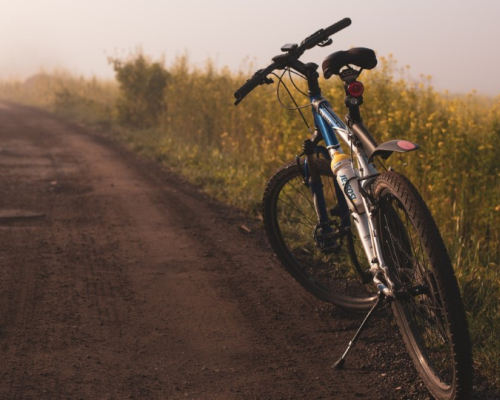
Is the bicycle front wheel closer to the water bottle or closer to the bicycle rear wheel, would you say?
the water bottle

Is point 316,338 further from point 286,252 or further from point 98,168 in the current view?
point 98,168

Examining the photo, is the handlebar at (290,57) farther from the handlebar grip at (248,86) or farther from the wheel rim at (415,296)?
the wheel rim at (415,296)

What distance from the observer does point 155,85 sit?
17.8 m

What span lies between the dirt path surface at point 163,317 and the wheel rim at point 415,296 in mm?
169

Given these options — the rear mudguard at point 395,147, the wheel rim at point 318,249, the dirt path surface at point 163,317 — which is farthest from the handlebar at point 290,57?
the dirt path surface at point 163,317

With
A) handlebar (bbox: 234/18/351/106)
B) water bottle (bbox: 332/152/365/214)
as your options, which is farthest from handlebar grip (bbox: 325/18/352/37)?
water bottle (bbox: 332/152/365/214)

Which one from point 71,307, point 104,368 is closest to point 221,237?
point 71,307

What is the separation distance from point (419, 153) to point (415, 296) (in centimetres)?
365

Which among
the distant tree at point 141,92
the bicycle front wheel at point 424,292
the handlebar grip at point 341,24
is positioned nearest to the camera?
the bicycle front wheel at point 424,292

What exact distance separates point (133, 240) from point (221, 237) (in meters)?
0.78

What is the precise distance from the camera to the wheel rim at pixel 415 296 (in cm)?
324

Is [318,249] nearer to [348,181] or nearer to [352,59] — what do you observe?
[348,181]

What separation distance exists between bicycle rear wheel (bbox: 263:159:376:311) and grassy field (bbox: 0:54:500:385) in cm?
62

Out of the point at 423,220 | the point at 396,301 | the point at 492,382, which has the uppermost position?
the point at 423,220
